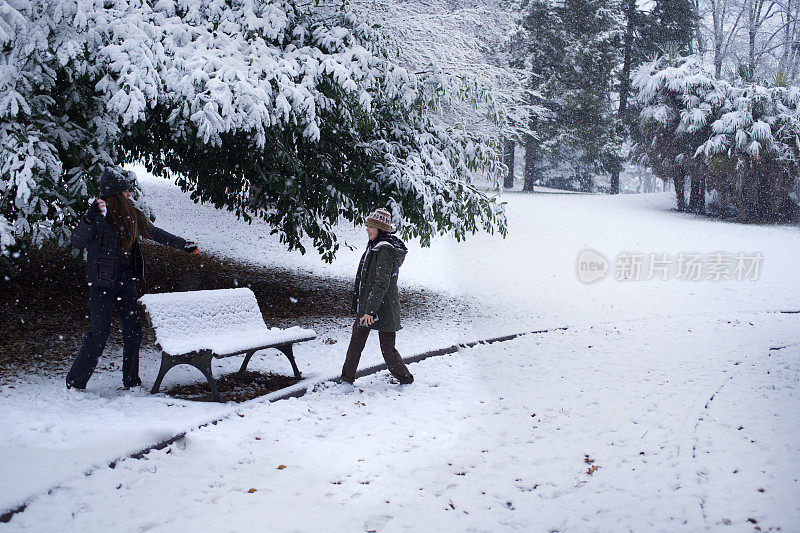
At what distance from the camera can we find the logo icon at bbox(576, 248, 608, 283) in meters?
15.8

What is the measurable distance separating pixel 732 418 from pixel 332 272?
34.8 ft

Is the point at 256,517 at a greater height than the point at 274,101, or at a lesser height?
lesser

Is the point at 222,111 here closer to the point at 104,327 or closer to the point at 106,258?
the point at 106,258

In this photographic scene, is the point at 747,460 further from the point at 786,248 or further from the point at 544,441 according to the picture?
the point at 786,248

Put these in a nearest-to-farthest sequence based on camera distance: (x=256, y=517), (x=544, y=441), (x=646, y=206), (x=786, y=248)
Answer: (x=256, y=517), (x=544, y=441), (x=786, y=248), (x=646, y=206)

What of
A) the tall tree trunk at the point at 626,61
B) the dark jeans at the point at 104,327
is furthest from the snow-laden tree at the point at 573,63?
the dark jeans at the point at 104,327

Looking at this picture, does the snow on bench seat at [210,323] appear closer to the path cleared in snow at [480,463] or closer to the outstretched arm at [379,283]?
the path cleared in snow at [480,463]

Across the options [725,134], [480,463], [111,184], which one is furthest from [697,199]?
[111,184]

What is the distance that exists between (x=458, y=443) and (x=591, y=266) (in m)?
13.0

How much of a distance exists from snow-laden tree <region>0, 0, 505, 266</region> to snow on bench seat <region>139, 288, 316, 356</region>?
1.67 meters

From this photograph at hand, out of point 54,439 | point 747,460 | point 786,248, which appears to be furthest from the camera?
point 786,248

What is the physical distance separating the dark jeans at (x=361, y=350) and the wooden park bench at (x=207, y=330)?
0.58 metres

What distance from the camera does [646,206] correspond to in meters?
27.7

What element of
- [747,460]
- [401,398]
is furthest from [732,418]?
[401,398]
